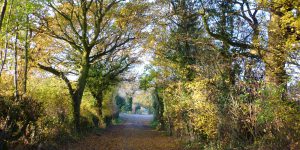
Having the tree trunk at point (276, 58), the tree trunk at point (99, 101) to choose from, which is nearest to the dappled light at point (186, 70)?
the tree trunk at point (276, 58)

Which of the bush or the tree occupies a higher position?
the tree

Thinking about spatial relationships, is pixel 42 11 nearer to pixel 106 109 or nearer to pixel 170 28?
pixel 170 28

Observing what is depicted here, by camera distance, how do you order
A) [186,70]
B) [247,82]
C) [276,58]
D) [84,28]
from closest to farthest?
1. [276,58]
2. [247,82]
3. [186,70]
4. [84,28]

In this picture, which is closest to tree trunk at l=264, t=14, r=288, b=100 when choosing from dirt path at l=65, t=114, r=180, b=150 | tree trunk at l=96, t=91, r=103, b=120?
dirt path at l=65, t=114, r=180, b=150

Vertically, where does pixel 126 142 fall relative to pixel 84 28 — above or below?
below

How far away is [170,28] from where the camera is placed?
23.2 m

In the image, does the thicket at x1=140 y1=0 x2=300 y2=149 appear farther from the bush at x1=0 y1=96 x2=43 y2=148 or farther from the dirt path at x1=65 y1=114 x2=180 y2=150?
the bush at x1=0 y1=96 x2=43 y2=148

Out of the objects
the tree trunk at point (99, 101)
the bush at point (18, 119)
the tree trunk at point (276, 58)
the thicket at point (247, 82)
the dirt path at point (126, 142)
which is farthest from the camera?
the tree trunk at point (99, 101)

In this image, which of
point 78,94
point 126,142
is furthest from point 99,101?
point 126,142

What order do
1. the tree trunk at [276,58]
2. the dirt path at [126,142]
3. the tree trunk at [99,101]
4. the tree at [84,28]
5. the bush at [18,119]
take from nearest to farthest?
1. the tree trunk at [276,58]
2. the bush at [18,119]
3. the dirt path at [126,142]
4. the tree at [84,28]
5. the tree trunk at [99,101]

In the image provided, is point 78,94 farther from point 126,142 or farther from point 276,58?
point 276,58

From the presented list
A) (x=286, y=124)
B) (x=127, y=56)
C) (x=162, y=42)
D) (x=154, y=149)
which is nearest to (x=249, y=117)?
(x=286, y=124)

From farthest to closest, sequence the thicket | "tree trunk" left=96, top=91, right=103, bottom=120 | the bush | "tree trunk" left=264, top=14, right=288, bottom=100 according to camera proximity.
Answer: "tree trunk" left=96, top=91, right=103, bottom=120 < the bush < "tree trunk" left=264, top=14, right=288, bottom=100 < the thicket

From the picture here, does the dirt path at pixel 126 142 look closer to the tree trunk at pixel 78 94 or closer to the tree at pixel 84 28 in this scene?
the tree trunk at pixel 78 94
